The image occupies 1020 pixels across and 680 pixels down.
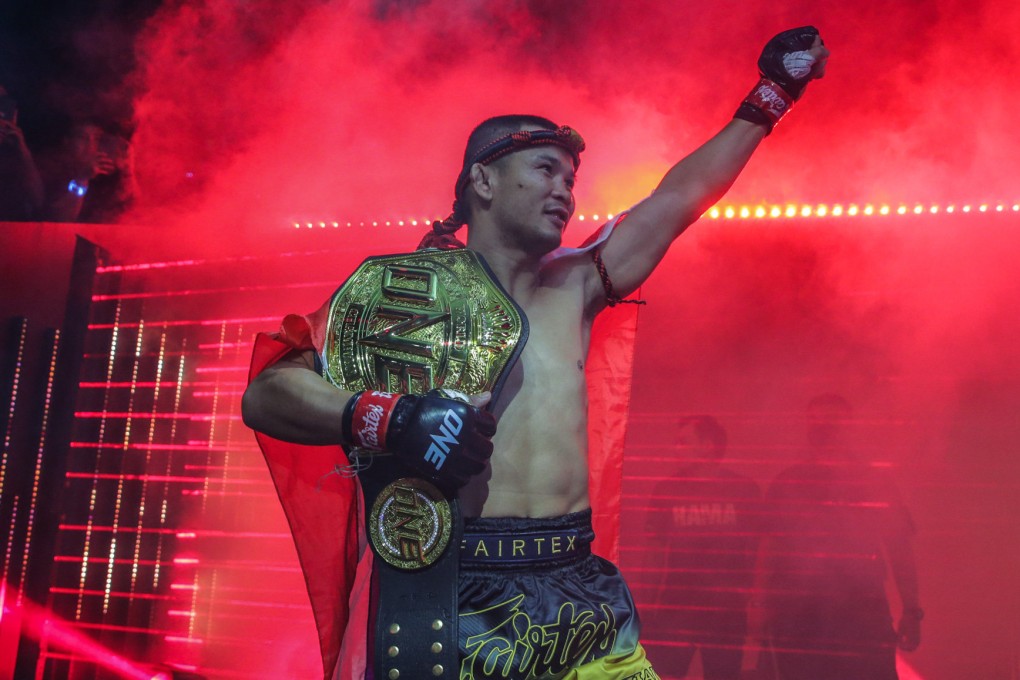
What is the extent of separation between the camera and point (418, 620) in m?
1.71

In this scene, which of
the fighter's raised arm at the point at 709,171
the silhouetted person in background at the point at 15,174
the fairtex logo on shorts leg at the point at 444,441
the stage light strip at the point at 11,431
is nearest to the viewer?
the fairtex logo on shorts leg at the point at 444,441

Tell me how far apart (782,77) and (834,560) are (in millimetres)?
3949

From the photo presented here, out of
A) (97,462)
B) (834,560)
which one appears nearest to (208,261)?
(97,462)

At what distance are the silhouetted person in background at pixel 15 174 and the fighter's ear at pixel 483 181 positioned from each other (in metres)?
3.50

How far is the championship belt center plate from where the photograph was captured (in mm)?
1762

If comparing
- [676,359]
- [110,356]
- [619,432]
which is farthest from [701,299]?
[110,356]

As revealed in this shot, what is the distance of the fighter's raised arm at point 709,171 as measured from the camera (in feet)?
7.23

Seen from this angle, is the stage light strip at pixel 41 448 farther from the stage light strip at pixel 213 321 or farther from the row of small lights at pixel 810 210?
the row of small lights at pixel 810 210

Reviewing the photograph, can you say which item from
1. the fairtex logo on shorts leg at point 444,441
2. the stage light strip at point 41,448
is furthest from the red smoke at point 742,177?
the fairtex logo on shorts leg at point 444,441

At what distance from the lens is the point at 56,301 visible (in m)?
4.85

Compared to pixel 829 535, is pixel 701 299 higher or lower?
higher

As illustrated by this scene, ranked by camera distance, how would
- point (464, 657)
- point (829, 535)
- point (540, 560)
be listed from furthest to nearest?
point (829, 535)
point (540, 560)
point (464, 657)

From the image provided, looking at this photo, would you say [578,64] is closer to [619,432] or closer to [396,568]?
[619,432]

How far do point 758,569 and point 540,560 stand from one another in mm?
3877
